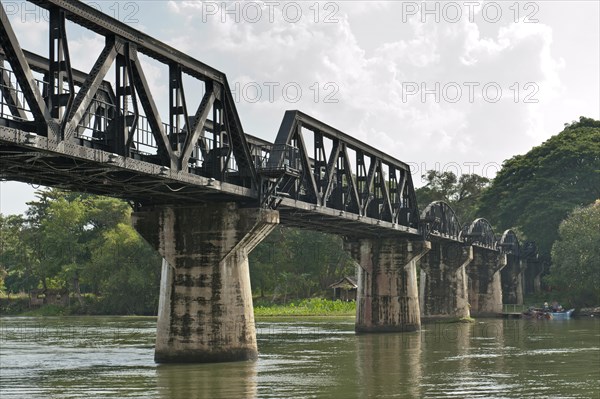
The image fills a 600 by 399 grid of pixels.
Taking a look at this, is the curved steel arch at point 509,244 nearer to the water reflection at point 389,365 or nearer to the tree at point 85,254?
the tree at point 85,254

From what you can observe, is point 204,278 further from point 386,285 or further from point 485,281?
point 485,281

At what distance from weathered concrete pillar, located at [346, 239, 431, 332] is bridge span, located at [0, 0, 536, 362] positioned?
0.81m

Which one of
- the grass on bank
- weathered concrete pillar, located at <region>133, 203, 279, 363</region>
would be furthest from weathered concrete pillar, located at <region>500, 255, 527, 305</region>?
weathered concrete pillar, located at <region>133, 203, 279, 363</region>

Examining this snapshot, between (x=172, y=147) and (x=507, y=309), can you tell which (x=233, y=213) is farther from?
(x=507, y=309)

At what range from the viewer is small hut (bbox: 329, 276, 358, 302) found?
124 meters

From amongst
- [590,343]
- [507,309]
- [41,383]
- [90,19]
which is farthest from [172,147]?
[507,309]

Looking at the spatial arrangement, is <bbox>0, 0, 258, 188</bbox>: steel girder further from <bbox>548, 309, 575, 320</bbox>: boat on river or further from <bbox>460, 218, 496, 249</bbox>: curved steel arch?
<bbox>548, 309, 575, 320</bbox>: boat on river

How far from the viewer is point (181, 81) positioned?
32844 mm

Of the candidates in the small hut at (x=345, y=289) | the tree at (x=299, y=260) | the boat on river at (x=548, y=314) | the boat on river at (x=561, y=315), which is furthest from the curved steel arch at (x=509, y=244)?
the tree at (x=299, y=260)

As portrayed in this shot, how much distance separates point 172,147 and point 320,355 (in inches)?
702

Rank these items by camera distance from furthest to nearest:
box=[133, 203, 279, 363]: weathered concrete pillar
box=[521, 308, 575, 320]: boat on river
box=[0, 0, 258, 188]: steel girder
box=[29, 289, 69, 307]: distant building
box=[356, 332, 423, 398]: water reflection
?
box=[29, 289, 69, 307]: distant building, box=[521, 308, 575, 320]: boat on river, box=[133, 203, 279, 363]: weathered concrete pillar, box=[356, 332, 423, 398]: water reflection, box=[0, 0, 258, 188]: steel girder

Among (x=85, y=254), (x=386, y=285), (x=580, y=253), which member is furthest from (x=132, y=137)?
(x=85, y=254)

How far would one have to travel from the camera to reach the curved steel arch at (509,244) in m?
109

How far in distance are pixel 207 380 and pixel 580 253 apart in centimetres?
7053
